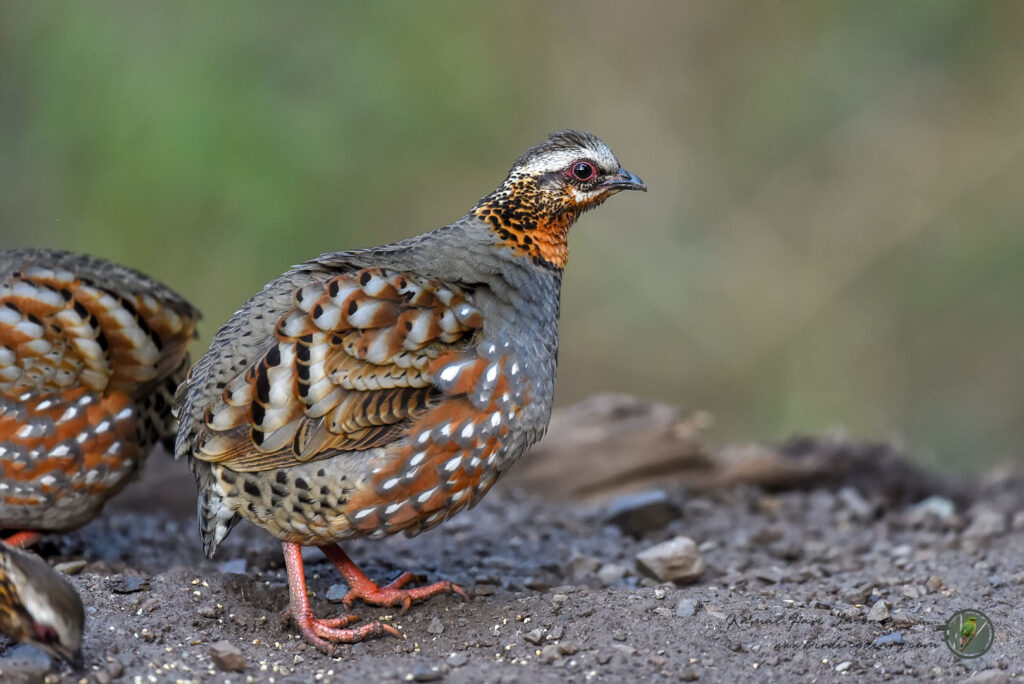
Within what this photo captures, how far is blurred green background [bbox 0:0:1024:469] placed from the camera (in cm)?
1164

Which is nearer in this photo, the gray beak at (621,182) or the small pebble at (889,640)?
the small pebble at (889,640)

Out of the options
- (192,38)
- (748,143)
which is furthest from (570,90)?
(192,38)

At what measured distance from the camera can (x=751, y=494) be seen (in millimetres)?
7297

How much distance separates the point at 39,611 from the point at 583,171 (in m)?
2.77

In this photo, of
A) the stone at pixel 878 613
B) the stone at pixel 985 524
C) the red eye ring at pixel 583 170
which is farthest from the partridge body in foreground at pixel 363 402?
the stone at pixel 985 524

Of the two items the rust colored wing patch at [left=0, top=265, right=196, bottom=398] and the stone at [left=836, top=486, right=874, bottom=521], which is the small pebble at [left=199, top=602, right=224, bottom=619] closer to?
the rust colored wing patch at [left=0, top=265, right=196, bottom=398]

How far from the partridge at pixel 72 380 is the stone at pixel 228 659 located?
63.2 inches

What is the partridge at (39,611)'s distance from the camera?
12.6ft

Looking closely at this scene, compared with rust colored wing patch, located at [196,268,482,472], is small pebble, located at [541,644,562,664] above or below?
below

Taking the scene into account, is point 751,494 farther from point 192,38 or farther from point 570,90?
point 192,38

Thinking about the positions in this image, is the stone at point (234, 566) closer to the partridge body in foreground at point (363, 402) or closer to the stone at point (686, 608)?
the partridge body in foreground at point (363, 402)

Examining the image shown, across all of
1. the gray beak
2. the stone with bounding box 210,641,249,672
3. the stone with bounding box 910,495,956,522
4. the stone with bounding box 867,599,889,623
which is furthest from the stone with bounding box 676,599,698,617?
the stone with bounding box 910,495,956,522

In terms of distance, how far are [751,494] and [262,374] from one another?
12.1 feet

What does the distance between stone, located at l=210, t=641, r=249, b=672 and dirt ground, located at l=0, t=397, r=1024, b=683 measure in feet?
0.08
